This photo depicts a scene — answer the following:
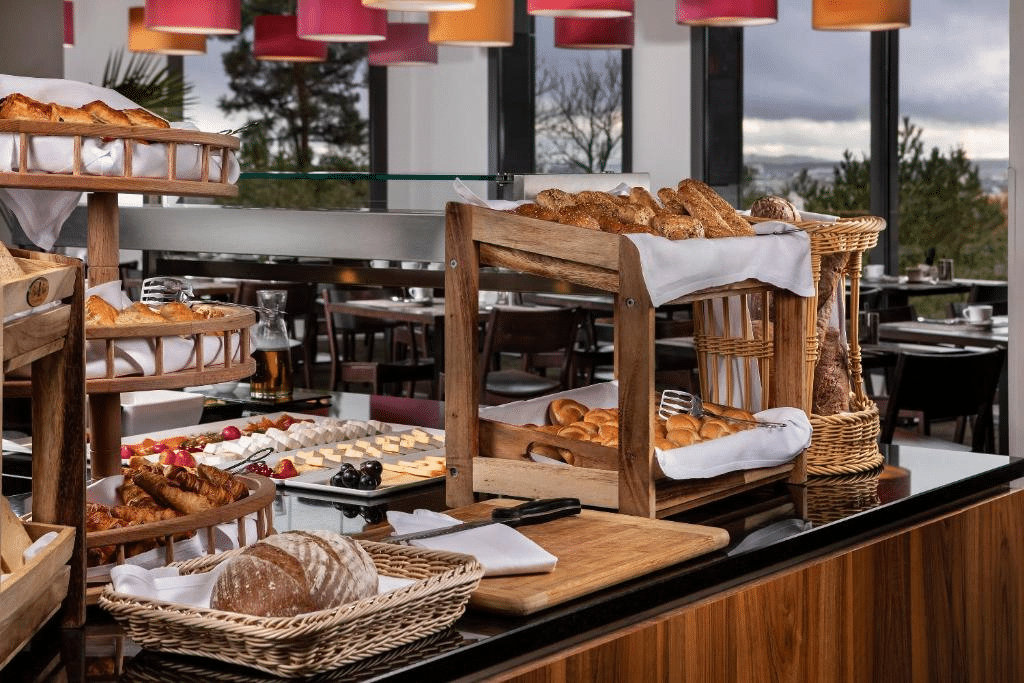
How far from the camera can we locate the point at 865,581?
189 cm

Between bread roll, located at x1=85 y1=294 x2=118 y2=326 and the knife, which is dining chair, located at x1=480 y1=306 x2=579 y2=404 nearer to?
the knife

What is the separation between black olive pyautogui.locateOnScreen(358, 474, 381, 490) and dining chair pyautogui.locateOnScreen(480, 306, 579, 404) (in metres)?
3.37

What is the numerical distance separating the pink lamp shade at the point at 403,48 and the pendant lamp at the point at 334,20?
1.74 m

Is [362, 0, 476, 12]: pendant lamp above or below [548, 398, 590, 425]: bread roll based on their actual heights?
above

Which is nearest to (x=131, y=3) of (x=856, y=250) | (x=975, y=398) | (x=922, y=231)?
(x=922, y=231)

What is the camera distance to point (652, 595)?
1.53m

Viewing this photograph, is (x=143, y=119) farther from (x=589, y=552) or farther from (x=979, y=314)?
(x=979, y=314)

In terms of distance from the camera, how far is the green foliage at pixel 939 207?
7809 millimetres

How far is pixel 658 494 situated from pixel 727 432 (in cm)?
20

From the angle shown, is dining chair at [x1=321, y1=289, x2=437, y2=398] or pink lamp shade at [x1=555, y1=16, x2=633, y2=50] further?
pink lamp shade at [x1=555, y1=16, x2=633, y2=50]

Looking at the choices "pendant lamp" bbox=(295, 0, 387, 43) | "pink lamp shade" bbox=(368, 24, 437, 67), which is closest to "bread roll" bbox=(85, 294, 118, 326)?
"pendant lamp" bbox=(295, 0, 387, 43)

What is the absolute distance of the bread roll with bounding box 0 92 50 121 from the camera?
5.16 feet

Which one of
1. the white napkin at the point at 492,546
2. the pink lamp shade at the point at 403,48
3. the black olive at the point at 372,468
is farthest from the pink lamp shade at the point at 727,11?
the white napkin at the point at 492,546

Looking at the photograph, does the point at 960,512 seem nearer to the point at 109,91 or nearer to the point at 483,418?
the point at 483,418
